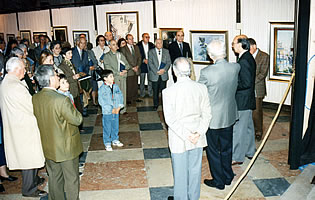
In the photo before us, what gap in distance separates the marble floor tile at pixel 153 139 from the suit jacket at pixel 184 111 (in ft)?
9.06

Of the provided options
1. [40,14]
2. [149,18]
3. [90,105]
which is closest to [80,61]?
[90,105]

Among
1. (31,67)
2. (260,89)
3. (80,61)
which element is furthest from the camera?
(80,61)

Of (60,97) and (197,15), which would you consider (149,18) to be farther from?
(60,97)

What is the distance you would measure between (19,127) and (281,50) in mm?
7048

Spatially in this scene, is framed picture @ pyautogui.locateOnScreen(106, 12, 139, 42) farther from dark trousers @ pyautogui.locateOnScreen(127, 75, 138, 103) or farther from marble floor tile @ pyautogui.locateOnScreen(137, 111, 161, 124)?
marble floor tile @ pyautogui.locateOnScreen(137, 111, 161, 124)

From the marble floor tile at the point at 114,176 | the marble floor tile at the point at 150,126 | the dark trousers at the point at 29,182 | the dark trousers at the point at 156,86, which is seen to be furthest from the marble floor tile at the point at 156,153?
the dark trousers at the point at 156,86

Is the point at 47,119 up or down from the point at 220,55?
down

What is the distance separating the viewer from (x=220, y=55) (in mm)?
4762

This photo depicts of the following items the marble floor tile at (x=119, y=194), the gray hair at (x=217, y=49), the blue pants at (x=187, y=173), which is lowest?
the marble floor tile at (x=119, y=194)

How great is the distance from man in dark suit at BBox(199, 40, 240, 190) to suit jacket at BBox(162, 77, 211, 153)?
1.53 feet

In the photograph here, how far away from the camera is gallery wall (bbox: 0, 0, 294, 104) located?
30.4ft

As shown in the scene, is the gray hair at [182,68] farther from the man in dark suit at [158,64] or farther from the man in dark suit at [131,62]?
the man in dark suit at [131,62]

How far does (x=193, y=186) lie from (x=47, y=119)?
2.07 metres

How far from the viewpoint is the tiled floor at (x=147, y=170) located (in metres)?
5.16
